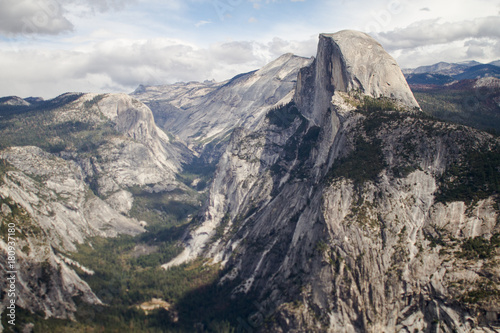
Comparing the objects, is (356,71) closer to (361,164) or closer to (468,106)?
(361,164)

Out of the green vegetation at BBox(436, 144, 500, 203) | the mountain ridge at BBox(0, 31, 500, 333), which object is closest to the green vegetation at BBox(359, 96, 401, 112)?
the mountain ridge at BBox(0, 31, 500, 333)

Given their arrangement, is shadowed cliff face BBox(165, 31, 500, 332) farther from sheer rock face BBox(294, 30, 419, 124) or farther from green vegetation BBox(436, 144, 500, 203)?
sheer rock face BBox(294, 30, 419, 124)

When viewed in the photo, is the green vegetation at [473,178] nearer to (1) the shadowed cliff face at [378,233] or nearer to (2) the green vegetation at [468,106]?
(1) the shadowed cliff face at [378,233]

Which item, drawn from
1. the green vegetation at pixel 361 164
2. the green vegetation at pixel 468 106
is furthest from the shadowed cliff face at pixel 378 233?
the green vegetation at pixel 468 106

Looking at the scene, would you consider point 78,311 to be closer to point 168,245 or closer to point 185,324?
point 185,324

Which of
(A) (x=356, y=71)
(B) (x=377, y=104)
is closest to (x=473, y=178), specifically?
(B) (x=377, y=104)

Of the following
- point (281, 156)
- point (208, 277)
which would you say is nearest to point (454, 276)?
point (208, 277)
